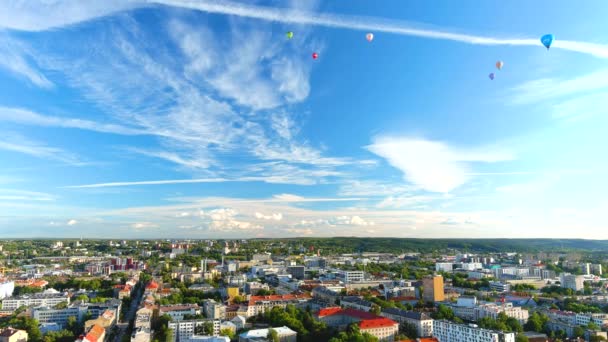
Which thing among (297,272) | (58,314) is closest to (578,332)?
(58,314)

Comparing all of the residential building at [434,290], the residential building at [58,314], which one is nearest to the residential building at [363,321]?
the residential building at [434,290]

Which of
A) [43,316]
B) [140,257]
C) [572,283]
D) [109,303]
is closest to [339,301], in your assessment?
[109,303]

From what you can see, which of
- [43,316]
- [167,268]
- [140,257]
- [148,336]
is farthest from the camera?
[140,257]

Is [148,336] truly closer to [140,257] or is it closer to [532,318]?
[532,318]

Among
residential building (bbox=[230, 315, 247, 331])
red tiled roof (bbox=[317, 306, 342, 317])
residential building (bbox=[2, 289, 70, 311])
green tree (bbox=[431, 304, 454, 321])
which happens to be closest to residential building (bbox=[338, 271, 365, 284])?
green tree (bbox=[431, 304, 454, 321])

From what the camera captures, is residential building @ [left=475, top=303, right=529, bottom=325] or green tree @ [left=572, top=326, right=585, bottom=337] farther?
residential building @ [left=475, top=303, right=529, bottom=325]

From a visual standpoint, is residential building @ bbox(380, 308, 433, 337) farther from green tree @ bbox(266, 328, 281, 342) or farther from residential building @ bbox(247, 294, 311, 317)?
green tree @ bbox(266, 328, 281, 342)
